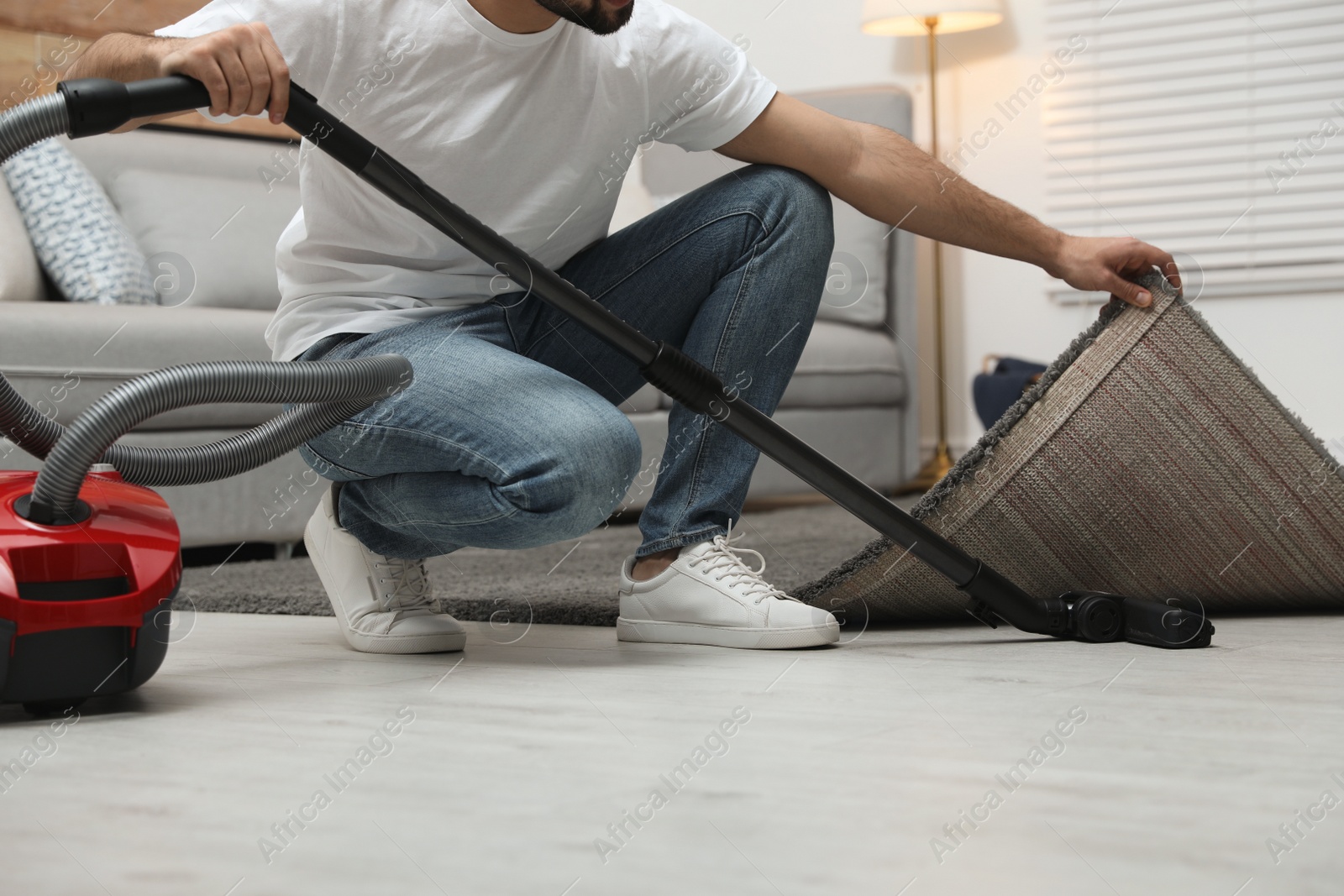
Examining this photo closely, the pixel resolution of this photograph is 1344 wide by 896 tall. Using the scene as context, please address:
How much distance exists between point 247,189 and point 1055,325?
212 cm

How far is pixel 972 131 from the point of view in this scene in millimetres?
3570

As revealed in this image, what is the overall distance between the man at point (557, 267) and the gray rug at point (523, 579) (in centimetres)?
17

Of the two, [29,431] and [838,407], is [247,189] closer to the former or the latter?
[838,407]

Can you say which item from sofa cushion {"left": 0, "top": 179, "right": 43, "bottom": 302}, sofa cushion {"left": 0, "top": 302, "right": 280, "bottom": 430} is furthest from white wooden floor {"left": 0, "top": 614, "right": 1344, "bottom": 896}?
sofa cushion {"left": 0, "top": 179, "right": 43, "bottom": 302}

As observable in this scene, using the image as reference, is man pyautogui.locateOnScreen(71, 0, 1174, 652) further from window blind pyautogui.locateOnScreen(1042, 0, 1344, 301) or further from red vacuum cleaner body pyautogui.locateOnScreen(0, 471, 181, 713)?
window blind pyautogui.locateOnScreen(1042, 0, 1344, 301)

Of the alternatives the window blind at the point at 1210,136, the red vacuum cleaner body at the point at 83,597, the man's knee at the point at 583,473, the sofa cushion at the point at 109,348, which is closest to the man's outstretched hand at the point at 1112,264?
the man's knee at the point at 583,473

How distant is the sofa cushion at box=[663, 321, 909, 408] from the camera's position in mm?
2848

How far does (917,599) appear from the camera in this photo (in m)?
1.23

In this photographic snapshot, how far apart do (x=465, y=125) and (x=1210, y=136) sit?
268 cm

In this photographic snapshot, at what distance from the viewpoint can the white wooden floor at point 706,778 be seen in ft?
1.86

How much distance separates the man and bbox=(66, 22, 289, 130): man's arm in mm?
109

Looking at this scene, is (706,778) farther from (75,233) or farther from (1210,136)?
(1210,136)

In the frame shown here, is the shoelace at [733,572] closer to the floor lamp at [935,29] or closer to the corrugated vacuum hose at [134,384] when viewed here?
the corrugated vacuum hose at [134,384]

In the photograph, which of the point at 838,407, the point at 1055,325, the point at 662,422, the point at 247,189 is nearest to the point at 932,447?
the point at 1055,325
